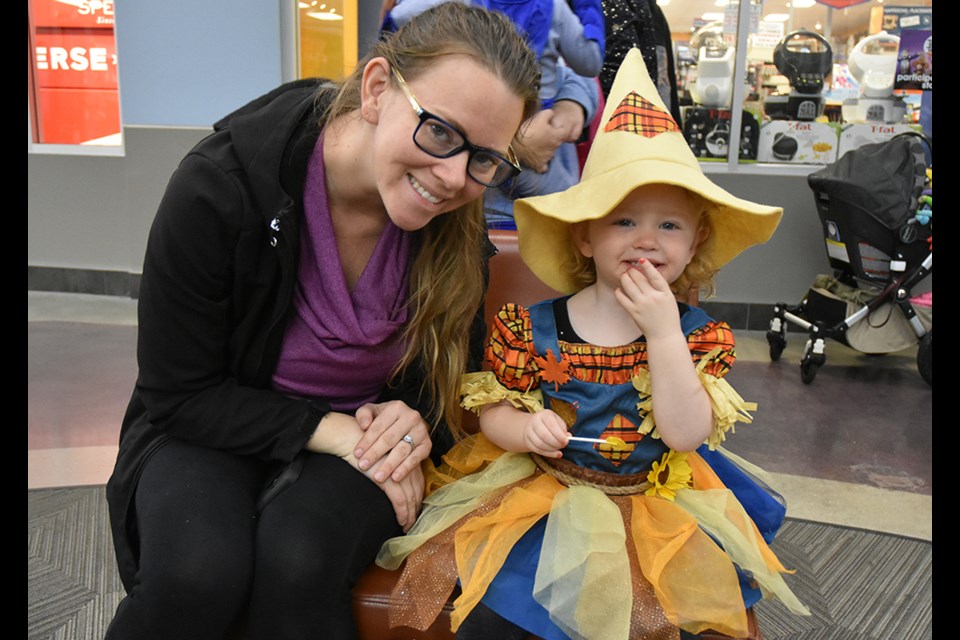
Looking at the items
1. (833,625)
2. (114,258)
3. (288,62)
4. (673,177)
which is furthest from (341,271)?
(114,258)

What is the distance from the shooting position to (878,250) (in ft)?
12.6

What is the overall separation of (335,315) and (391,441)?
0.80 ft

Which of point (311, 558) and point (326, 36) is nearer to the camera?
point (311, 558)

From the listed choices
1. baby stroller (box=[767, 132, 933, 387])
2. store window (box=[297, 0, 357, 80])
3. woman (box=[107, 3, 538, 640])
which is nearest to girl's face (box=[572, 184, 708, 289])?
woman (box=[107, 3, 538, 640])

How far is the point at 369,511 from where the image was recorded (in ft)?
4.39

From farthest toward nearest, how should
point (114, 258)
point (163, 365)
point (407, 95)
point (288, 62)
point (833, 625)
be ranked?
point (114, 258)
point (288, 62)
point (833, 625)
point (163, 365)
point (407, 95)

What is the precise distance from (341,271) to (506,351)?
1.06 ft

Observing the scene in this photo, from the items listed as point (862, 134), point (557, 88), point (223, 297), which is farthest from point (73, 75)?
point (862, 134)

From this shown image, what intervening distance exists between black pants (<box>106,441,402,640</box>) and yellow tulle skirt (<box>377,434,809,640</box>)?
96 millimetres

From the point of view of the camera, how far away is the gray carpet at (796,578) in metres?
2.05

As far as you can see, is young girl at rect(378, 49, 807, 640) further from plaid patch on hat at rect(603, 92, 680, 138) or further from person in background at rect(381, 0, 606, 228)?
person in background at rect(381, 0, 606, 228)

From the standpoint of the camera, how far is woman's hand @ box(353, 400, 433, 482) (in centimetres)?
139

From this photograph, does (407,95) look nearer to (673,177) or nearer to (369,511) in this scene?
(673,177)

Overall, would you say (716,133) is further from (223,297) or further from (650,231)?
(223,297)
